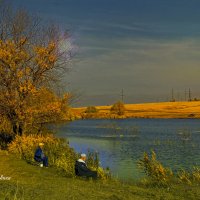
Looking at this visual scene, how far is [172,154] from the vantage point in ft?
130

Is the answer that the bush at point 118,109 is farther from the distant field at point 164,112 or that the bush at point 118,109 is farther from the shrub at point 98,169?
the shrub at point 98,169

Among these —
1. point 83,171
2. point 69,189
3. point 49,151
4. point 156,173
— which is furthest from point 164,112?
point 69,189

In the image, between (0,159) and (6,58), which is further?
(6,58)

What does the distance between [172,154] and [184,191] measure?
21.4m

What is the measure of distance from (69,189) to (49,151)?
1299 cm

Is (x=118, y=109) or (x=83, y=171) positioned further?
A: (x=118, y=109)

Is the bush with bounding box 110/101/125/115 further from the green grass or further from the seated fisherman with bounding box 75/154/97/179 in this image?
the seated fisherman with bounding box 75/154/97/179

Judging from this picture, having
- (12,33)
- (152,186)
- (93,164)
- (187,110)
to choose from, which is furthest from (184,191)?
(187,110)

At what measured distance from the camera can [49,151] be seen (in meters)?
30.6

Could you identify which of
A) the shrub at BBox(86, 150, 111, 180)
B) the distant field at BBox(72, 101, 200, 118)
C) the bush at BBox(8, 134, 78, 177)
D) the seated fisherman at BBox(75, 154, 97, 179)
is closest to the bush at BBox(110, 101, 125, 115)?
the distant field at BBox(72, 101, 200, 118)

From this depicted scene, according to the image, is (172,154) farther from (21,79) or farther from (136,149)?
(21,79)

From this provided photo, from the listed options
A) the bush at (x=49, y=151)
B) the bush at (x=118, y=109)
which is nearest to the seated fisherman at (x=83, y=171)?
the bush at (x=49, y=151)

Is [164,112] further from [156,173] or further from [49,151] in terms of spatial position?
[156,173]

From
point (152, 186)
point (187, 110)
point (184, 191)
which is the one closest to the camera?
point (184, 191)
